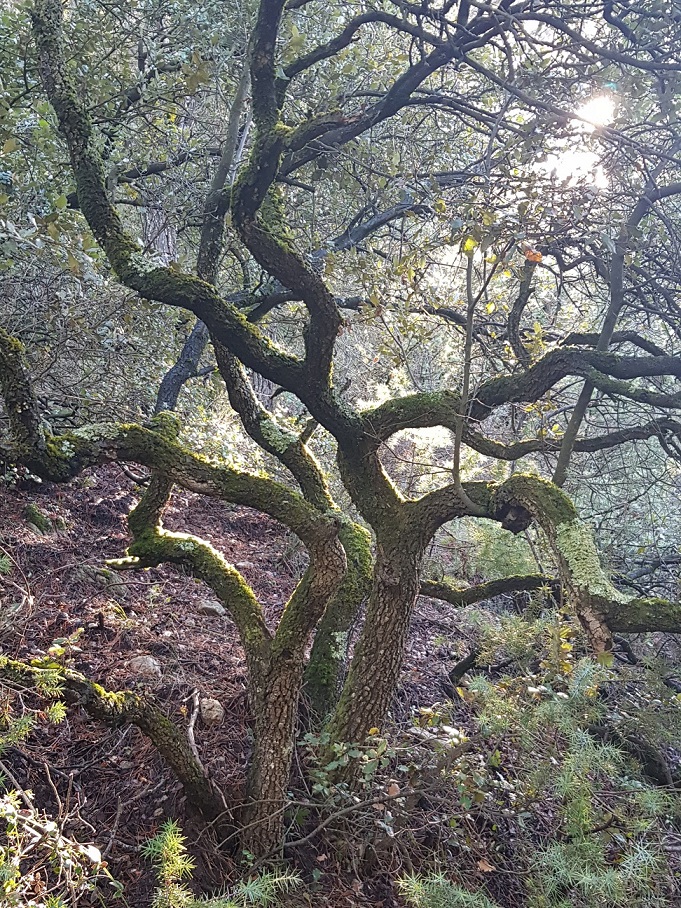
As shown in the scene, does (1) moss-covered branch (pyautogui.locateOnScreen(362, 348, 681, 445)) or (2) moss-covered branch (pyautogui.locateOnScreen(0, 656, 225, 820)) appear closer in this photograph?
(2) moss-covered branch (pyautogui.locateOnScreen(0, 656, 225, 820))

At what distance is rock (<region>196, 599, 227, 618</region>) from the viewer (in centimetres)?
499

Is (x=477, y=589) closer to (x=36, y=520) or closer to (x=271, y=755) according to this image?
(x=271, y=755)

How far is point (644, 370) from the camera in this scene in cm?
358

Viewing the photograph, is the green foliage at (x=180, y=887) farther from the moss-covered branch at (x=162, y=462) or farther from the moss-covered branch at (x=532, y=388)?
the moss-covered branch at (x=532, y=388)

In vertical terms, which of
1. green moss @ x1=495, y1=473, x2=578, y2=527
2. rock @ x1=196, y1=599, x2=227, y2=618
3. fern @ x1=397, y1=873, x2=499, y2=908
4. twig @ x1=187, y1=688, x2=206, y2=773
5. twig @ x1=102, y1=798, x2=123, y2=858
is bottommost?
twig @ x1=102, y1=798, x2=123, y2=858

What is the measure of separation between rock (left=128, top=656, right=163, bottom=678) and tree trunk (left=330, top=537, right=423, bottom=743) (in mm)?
1210

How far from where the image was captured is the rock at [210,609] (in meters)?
4.99

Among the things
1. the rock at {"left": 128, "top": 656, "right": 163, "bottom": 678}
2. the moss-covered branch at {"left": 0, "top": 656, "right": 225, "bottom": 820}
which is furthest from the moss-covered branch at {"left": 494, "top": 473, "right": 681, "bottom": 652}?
the rock at {"left": 128, "top": 656, "right": 163, "bottom": 678}

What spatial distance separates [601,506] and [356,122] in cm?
435

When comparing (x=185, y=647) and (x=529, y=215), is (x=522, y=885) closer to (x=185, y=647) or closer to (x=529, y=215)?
(x=185, y=647)

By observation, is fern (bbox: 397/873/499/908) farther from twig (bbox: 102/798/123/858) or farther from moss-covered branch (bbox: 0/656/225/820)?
twig (bbox: 102/798/123/858)

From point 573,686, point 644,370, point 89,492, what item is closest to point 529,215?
point 644,370

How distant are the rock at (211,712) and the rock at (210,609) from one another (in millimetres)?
1151

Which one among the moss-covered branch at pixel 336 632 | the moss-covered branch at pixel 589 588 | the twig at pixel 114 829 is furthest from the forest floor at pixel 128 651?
the moss-covered branch at pixel 589 588
